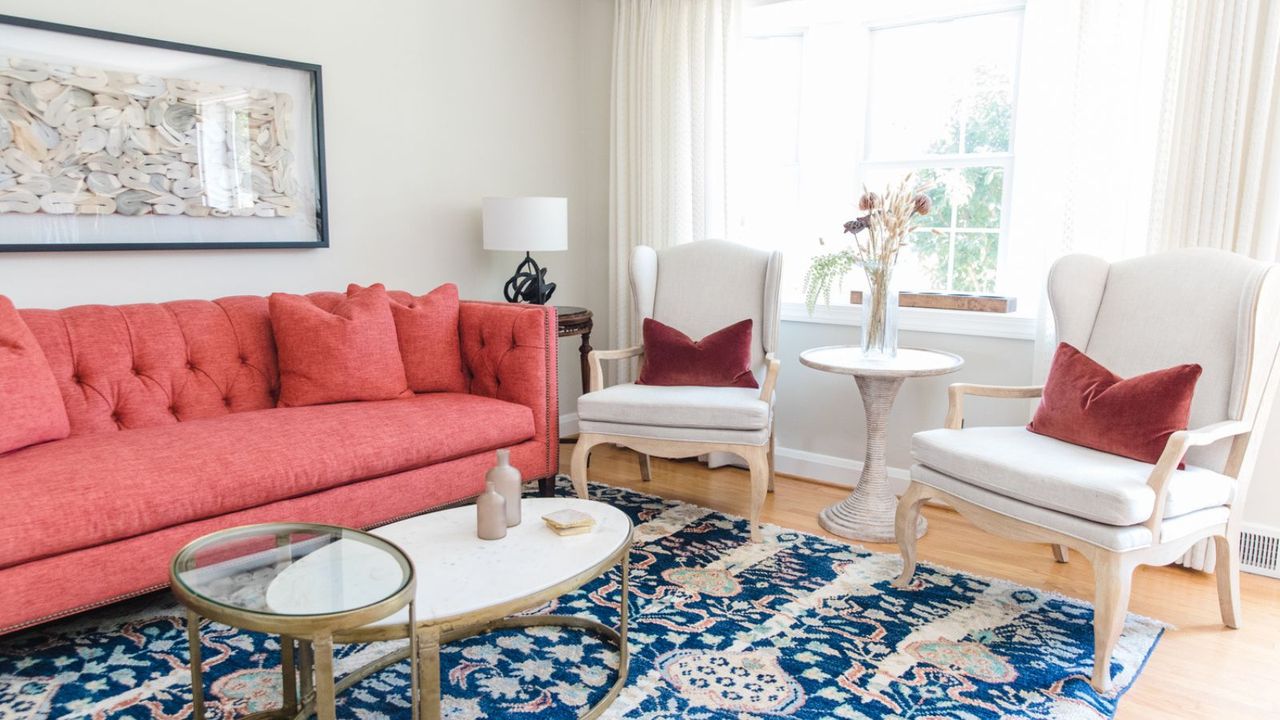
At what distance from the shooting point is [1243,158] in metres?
2.81

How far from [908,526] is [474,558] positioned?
4.74 ft

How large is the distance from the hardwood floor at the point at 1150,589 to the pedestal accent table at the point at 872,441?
2.7 inches

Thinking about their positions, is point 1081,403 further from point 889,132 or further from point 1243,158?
point 889,132

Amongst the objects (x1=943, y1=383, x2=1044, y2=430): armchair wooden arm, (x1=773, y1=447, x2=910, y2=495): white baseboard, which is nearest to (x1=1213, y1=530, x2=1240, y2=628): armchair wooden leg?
(x1=943, y1=383, x2=1044, y2=430): armchair wooden arm

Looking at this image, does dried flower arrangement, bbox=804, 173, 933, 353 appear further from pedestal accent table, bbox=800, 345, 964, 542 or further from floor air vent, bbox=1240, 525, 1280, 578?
floor air vent, bbox=1240, 525, 1280, 578

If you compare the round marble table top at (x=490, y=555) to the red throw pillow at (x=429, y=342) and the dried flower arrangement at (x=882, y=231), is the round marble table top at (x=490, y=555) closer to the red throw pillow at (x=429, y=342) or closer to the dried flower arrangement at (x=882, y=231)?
the red throw pillow at (x=429, y=342)

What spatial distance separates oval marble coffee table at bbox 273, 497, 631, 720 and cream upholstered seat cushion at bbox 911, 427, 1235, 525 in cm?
104

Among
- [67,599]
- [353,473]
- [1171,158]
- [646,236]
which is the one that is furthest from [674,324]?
[67,599]

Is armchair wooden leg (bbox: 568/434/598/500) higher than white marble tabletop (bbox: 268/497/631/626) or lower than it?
lower

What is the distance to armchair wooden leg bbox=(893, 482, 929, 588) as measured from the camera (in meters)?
2.71

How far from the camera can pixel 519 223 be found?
3816 mm

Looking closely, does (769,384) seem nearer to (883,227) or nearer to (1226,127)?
(883,227)

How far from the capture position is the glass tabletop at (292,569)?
61.1 inches

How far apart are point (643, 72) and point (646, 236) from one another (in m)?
0.81
